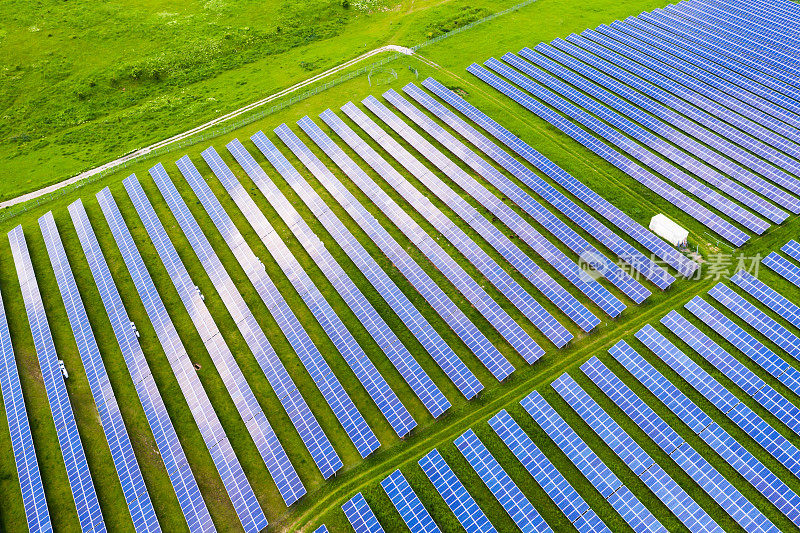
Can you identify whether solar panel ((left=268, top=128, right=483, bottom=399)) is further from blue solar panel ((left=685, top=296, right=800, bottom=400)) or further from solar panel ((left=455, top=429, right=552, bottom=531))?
blue solar panel ((left=685, top=296, right=800, bottom=400))

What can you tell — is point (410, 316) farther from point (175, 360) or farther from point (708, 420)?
point (708, 420)

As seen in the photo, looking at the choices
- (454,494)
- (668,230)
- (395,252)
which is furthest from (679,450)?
(395,252)

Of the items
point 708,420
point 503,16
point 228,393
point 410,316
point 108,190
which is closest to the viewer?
point 708,420

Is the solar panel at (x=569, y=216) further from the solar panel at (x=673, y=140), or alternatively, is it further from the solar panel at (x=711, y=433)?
the solar panel at (x=673, y=140)

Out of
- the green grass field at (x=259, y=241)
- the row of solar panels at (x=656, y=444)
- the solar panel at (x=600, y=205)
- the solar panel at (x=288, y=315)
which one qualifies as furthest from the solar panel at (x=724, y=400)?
the solar panel at (x=288, y=315)

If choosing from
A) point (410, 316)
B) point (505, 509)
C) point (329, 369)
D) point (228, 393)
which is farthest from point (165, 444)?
point (505, 509)

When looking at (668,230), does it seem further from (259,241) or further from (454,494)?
(259,241)

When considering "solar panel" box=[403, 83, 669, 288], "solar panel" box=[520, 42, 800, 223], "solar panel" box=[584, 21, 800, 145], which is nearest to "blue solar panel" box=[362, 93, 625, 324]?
"solar panel" box=[403, 83, 669, 288]
